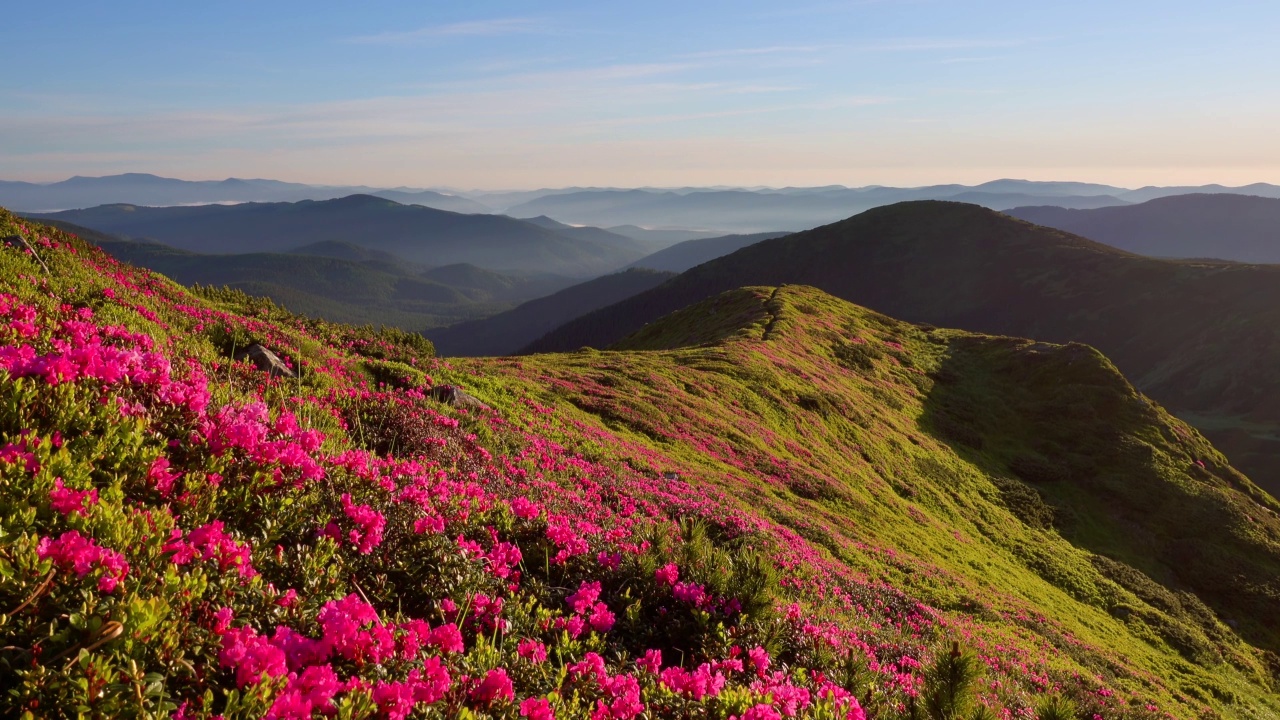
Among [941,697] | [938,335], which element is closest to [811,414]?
[941,697]

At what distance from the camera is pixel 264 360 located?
1275 centimetres

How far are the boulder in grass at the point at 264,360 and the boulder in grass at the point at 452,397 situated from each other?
404 cm

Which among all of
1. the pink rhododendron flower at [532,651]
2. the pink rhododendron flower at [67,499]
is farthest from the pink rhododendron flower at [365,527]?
the pink rhododendron flower at [67,499]

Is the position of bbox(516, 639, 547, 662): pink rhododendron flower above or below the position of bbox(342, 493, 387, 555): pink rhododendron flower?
below

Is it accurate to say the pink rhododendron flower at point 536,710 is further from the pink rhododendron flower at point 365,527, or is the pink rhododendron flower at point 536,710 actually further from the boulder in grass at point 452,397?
the boulder in grass at point 452,397

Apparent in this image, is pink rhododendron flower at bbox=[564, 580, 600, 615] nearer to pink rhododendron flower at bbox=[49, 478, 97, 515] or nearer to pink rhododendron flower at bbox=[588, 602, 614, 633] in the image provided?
pink rhododendron flower at bbox=[588, 602, 614, 633]

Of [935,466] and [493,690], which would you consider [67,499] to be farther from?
[935,466]

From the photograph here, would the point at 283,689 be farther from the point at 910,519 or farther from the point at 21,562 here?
the point at 910,519

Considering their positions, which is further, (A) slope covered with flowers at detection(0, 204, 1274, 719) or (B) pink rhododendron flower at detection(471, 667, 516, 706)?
(B) pink rhododendron flower at detection(471, 667, 516, 706)

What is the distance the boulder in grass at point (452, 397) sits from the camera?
1623 cm

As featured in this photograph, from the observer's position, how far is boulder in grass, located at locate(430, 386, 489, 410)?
53.3 feet

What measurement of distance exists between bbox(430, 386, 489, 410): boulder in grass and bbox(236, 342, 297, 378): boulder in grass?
4.04m

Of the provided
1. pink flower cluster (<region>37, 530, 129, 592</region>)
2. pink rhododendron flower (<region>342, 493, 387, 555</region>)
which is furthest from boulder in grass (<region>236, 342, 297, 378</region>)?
pink flower cluster (<region>37, 530, 129, 592</region>)

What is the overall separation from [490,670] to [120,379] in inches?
173
